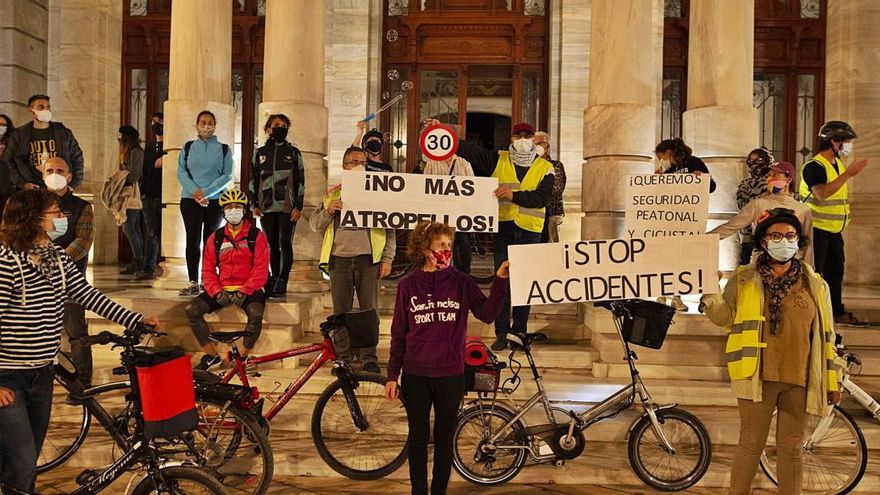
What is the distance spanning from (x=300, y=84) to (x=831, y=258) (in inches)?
249

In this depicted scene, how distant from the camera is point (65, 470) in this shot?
22.1ft

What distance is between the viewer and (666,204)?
8672 mm

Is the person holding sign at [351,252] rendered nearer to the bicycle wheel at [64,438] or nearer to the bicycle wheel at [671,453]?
the bicycle wheel at [64,438]

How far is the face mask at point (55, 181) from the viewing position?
760 cm

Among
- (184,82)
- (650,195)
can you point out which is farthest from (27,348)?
(184,82)

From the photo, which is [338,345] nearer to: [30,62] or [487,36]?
[487,36]

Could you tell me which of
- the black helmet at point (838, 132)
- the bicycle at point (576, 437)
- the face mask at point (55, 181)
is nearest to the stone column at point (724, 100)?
the black helmet at point (838, 132)

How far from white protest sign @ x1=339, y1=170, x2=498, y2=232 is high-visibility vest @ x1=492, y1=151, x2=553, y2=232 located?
3.19ft

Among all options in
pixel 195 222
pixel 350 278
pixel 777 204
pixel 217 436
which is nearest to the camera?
pixel 217 436

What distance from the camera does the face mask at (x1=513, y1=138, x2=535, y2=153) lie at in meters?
8.81

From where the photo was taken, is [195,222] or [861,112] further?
[861,112]

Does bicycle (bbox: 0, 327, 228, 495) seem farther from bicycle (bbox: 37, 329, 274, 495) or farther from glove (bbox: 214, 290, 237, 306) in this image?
glove (bbox: 214, 290, 237, 306)

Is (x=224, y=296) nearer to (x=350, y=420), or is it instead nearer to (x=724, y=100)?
(x=350, y=420)

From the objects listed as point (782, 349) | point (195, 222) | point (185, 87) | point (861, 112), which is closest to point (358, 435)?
point (782, 349)
